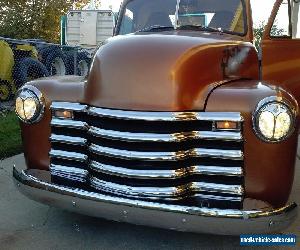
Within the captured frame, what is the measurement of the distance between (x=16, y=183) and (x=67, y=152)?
522 mm

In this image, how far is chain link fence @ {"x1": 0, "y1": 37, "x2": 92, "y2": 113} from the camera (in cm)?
893

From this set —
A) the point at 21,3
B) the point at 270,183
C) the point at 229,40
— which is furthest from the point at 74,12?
the point at 270,183

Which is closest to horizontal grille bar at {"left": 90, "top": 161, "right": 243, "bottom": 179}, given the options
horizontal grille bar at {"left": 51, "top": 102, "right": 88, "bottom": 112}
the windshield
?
horizontal grille bar at {"left": 51, "top": 102, "right": 88, "bottom": 112}

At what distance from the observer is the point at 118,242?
3170mm

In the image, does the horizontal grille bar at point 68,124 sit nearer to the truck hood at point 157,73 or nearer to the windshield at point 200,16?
the truck hood at point 157,73

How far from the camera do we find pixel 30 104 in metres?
3.12

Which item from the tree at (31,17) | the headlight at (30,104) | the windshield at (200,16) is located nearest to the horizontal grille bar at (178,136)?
the headlight at (30,104)

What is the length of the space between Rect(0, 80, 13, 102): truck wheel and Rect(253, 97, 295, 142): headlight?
745 cm

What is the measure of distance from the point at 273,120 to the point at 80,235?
1.76 meters

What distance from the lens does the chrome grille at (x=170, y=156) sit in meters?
2.60

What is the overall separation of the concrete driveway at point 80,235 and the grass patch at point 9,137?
5.99 feet

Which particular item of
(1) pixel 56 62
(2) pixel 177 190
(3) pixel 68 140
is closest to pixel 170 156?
(2) pixel 177 190

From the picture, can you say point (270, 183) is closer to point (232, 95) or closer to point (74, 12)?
point (232, 95)

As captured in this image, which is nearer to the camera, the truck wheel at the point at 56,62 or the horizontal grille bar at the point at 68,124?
the horizontal grille bar at the point at 68,124
